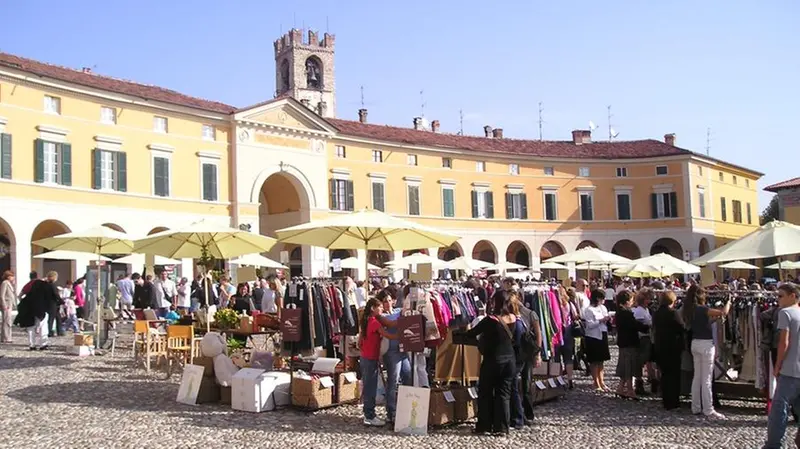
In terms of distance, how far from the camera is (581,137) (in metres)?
42.3

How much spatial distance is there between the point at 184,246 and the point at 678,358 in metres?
8.14

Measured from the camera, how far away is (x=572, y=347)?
10109mm

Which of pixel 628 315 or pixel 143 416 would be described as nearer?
pixel 143 416

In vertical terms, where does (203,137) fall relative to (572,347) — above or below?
above

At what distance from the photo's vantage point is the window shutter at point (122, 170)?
2520cm

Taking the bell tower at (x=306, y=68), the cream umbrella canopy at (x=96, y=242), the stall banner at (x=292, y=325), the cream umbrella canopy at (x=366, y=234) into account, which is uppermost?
the bell tower at (x=306, y=68)

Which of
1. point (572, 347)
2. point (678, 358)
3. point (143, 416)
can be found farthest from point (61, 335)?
point (678, 358)

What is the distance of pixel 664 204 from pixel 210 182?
78.7 ft

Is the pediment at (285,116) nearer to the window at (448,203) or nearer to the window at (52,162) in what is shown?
the window at (52,162)

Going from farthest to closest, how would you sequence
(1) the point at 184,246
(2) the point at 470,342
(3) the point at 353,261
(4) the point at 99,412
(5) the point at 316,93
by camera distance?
(5) the point at 316,93, (3) the point at 353,261, (1) the point at 184,246, (4) the point at 99,412, (2) the point at 470,342

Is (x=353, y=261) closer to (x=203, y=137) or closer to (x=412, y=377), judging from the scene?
(x=203, y=137)

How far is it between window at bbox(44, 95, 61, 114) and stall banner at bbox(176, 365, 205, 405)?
1738 centimetres

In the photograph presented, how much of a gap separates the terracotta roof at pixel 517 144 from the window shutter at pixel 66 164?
1211 cm

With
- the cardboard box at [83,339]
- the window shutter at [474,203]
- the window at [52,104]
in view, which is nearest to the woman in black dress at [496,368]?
the cardboard box at [83,339]
